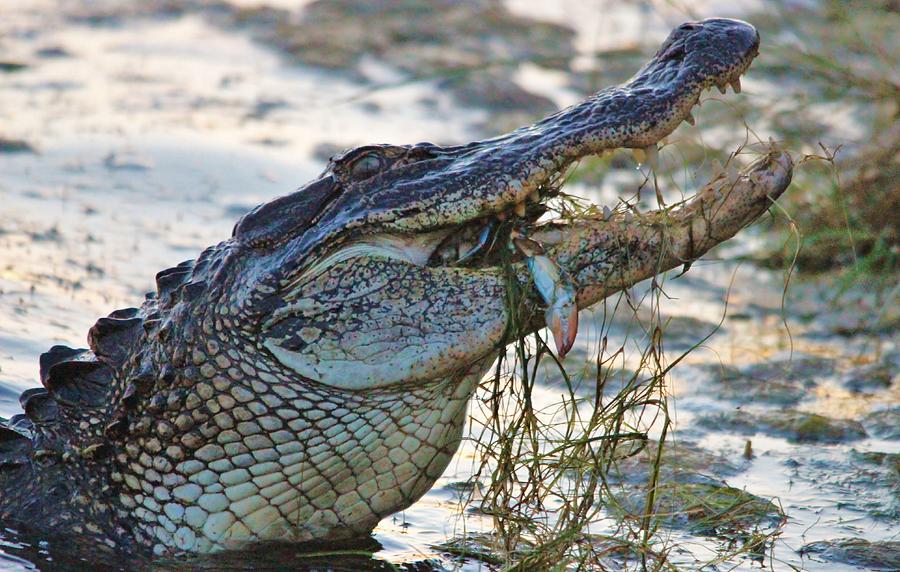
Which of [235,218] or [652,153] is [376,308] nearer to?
[652,153]

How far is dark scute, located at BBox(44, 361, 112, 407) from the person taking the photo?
12.0ft

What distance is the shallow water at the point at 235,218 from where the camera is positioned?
4.38 metres

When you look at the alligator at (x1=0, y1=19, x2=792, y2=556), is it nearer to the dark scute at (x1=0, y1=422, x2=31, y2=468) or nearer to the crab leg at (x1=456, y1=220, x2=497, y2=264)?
the crab leg at (x1=456, y1=220, x2=497, y2=264)

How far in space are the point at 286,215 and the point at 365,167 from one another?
0.24 meters

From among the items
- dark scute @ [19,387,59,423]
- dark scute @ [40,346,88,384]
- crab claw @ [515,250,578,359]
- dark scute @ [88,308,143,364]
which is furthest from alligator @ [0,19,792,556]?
dark scute @ [40,346,88,384]

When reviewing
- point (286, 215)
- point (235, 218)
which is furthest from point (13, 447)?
point (235, 218)

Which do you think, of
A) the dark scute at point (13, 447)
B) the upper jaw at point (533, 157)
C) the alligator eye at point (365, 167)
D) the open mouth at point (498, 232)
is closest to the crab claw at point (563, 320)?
the open mouth at point (498, 232)

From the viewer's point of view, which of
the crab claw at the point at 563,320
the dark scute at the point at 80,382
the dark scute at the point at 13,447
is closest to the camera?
the crab claw at the point at 563,320

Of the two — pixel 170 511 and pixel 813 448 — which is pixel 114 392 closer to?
pixel 170 511

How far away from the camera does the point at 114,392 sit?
364cm

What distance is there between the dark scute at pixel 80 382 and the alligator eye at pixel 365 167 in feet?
2.91

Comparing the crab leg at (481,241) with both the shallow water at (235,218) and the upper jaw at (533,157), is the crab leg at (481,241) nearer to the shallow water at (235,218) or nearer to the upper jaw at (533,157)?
the upper jaw at (533,157)

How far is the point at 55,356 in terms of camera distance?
12.6ft

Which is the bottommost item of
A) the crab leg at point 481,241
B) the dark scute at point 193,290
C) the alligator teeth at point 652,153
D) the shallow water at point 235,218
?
the dark scute at point 193,290
